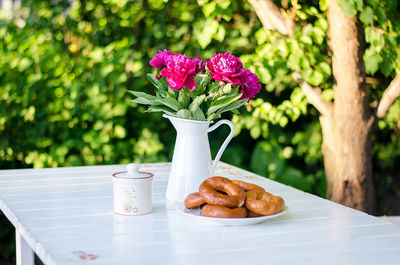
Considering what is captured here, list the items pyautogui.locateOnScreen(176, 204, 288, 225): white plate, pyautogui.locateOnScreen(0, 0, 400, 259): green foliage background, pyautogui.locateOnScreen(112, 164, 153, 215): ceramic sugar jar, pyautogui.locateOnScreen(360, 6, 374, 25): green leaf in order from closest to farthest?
pyautogui.locateOnScreen(176, 204, 288, 225): white plate < pyautogui.locateOnScreen(112, 164, 153, 215): ceramic sugar jar < pyautogui.locateOnScreen(360, 6, 374, 25): green leaf < pyautogui.locateOnScreen(0, 0, 400, 259): green foliage background

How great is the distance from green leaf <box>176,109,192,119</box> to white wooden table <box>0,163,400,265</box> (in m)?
0.25

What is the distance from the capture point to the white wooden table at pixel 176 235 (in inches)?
45.1

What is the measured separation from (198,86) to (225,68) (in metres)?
0.13

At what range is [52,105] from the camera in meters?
3.33

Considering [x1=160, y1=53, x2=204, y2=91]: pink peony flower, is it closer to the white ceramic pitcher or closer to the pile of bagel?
the white ceramic pitcher

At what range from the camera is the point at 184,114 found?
5.14 ft

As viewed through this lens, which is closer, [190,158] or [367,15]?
[190,158]

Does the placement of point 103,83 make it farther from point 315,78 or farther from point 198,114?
point 198,114

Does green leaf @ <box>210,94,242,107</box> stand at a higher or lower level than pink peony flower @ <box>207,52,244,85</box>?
lower

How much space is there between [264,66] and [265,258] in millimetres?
1603

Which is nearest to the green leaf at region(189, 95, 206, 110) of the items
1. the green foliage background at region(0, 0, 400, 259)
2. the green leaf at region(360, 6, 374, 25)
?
the green leaf at region(360, 6, 374, 25)

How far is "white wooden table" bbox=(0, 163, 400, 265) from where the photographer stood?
114 cm

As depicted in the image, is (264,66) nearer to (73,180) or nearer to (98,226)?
(73,180)

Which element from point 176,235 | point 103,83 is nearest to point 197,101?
point 176,235
